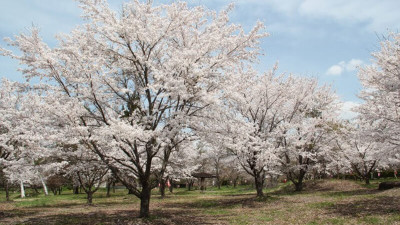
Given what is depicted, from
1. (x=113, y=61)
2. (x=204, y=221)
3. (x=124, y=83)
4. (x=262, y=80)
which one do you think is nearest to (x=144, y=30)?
(x=113, y=61)

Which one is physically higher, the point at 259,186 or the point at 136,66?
the point at 136,66

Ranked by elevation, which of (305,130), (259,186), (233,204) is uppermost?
(305,130)

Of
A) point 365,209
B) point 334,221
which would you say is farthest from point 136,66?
point 365,209

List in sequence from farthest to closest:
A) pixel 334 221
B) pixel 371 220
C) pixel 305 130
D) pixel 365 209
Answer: pixel 305 130 → pixel 365 209 → pixel 334 221 → pixel 371 220

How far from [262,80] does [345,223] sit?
44.4 ft

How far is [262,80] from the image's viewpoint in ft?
72.7

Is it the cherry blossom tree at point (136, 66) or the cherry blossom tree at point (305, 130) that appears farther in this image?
the cherry blossom tree at point (305, 130)

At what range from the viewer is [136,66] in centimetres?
1204

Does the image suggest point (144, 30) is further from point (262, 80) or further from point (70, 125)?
point (262, 80)

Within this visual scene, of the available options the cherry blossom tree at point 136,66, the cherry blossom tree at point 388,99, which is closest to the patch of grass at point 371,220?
the cherry blossom tree at point 388,99

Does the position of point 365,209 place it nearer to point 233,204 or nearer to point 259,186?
point 233,204

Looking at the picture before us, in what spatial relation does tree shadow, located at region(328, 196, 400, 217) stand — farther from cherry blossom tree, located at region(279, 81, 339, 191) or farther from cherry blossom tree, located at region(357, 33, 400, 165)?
cherry blossom tree, located at region(279, 81, 339, 191)

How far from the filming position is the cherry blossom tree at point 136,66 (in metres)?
10.5

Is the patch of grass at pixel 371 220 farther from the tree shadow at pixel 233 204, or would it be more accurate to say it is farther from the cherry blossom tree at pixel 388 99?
the tree shadow at pixel 233 204
